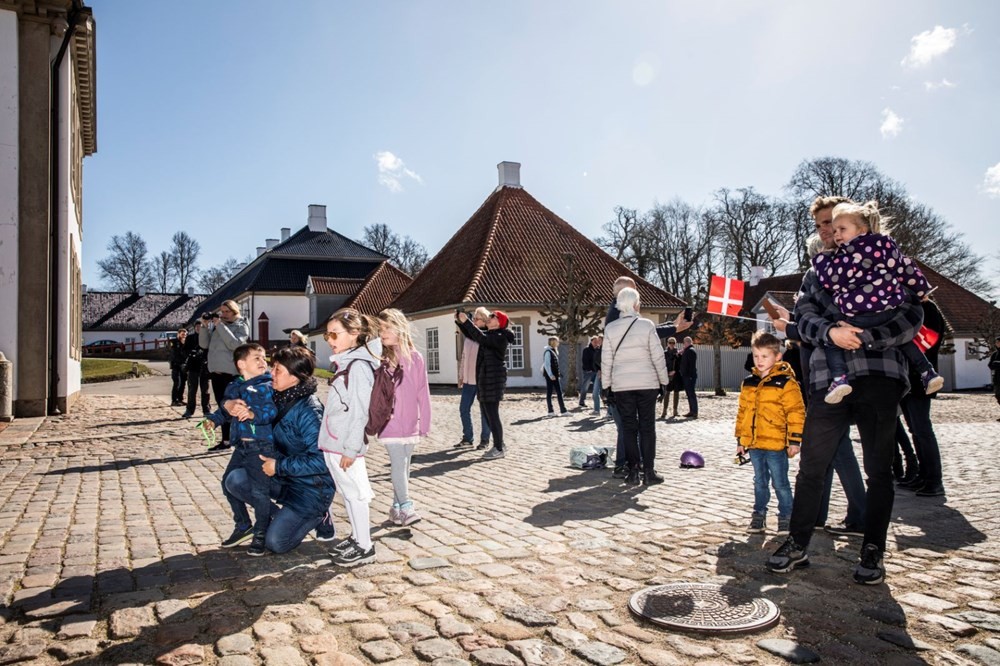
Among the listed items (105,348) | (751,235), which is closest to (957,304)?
(751,235)

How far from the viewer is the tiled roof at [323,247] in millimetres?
51938

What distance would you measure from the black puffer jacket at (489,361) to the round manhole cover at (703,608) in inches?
Result: 224

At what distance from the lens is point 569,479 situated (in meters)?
7.89

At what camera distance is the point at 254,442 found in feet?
15.8

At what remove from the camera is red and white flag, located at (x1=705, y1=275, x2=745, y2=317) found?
11641 millimetres

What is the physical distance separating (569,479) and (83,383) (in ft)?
84.4

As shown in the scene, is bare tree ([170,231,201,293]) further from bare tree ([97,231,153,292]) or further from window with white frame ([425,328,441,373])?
window with white frame ([425,328,441,373])

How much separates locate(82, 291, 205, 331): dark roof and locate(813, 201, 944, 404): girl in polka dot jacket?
7278 centimetres

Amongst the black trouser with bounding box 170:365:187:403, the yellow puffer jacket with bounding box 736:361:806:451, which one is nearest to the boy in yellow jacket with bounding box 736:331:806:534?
the yellow puffer jacket with bounding box 736:361:806:451

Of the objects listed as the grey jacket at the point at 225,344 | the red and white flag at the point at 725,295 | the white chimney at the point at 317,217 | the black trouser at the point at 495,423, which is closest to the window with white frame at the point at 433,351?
the red and white flag at the point at 725,295

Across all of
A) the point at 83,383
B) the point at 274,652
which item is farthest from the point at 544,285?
the point at 274,652

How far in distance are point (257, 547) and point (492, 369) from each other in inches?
206

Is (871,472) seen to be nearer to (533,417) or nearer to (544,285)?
(533,417)

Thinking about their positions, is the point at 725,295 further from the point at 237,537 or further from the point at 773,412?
the point at 237,537
